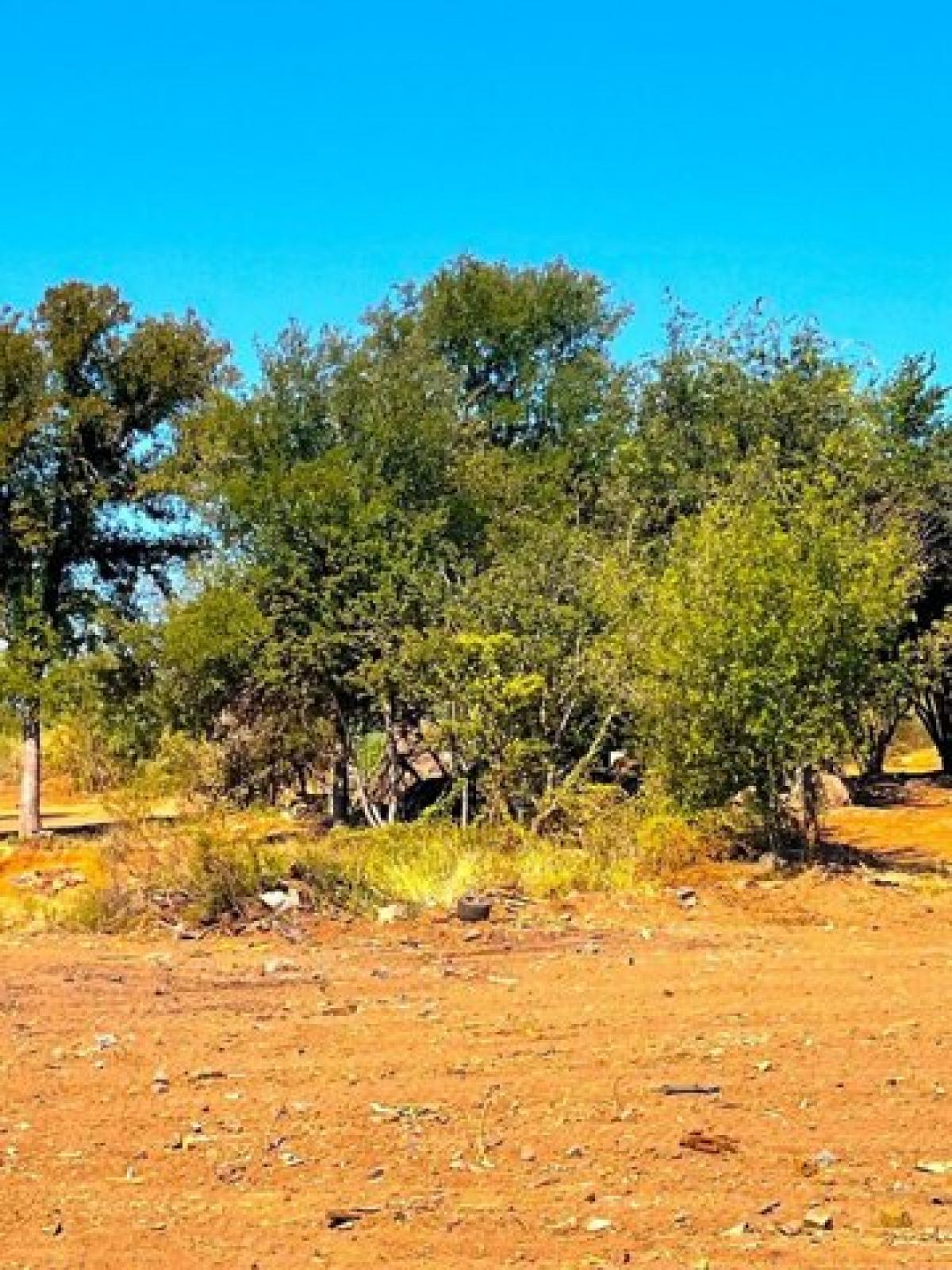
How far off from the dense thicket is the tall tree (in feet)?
0.17

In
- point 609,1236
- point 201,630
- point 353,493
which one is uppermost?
point 353,493

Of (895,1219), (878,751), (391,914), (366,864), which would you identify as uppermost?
(878,751)

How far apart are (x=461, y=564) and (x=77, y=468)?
7684 mm

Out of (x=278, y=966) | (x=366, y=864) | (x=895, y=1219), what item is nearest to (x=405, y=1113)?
(x=895, y=1219)

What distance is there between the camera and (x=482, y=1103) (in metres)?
6.81

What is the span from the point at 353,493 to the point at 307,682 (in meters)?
2.96

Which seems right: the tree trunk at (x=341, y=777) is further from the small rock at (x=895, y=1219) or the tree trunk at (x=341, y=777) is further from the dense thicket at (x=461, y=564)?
the small rock at (x=895, y=1219)

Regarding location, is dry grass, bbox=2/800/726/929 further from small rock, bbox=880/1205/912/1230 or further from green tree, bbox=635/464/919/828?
small rock, bbox=880/1205/912/1230

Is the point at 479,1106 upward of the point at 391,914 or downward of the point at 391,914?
downward

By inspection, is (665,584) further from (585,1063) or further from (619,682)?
(585,1063)

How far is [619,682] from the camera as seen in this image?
17.6 meters

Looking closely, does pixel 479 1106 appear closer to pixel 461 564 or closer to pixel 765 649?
pixel 765 649

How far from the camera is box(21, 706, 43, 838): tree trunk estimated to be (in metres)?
25.5

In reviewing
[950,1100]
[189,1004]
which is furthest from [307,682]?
[950,1100]
